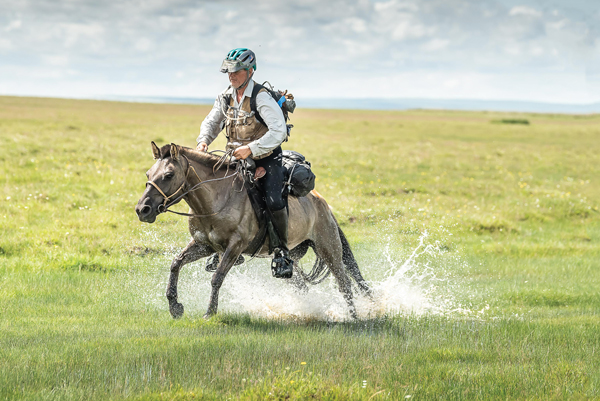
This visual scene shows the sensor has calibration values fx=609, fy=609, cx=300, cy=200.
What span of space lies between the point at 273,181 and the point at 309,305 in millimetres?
2313

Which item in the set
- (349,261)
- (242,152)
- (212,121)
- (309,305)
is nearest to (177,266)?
(242,152)

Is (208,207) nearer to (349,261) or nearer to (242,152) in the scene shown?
(242,152)

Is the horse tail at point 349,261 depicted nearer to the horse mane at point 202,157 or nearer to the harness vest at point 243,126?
the harness vest at point 243,126

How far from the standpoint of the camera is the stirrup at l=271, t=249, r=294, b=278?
8664 millimetres

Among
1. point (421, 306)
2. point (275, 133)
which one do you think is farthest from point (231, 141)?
point (421, 306)

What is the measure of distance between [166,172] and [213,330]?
208cm

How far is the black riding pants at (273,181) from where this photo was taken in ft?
27.5

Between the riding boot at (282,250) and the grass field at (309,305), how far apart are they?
2.35ft

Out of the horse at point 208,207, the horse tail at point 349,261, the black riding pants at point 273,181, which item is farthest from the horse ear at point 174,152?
the horse tail at point 349,261

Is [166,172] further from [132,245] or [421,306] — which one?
[132,245]

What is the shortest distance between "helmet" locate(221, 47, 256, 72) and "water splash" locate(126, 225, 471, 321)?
3.64 m

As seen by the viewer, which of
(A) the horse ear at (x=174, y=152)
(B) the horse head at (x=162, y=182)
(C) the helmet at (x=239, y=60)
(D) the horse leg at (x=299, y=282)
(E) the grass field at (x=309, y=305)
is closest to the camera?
(E) the grass field at (x=309, y=305)

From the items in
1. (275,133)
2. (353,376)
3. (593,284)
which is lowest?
(593,284)

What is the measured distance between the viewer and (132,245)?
13.3 metres
